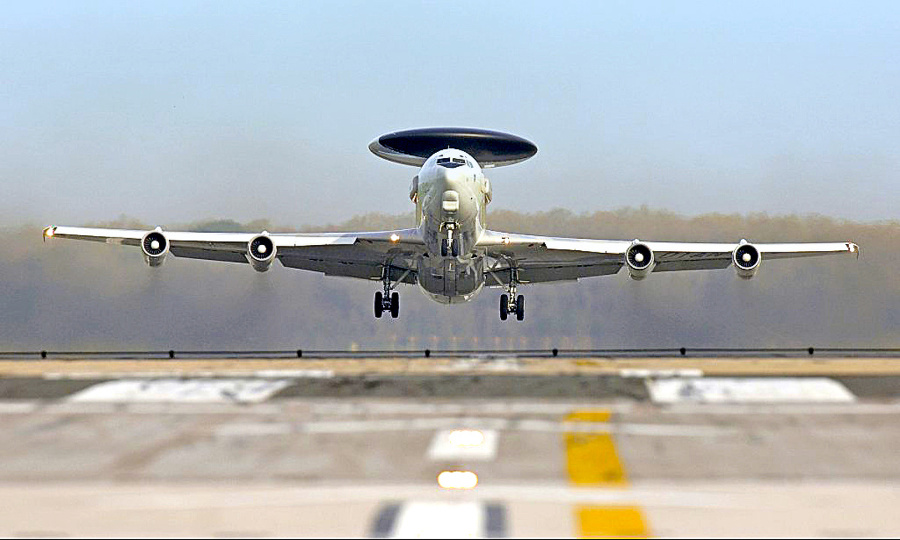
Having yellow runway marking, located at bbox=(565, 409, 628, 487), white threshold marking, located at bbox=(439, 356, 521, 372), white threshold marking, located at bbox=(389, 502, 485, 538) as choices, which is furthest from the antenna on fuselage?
white threshold marking, located at bbox=(389, 502, 485, 538)

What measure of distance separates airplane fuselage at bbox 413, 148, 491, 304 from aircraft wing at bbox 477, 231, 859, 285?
204 centimetres

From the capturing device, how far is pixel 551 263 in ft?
170

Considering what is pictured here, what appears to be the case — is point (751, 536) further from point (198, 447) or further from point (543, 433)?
point (198, 447)

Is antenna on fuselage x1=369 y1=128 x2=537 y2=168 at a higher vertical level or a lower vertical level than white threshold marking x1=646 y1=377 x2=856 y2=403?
higher

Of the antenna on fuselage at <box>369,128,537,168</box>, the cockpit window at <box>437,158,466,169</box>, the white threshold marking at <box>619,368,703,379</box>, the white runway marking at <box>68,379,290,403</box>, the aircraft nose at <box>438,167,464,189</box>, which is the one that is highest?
the antenna on fuselage at <box>369,128,537,168</box>

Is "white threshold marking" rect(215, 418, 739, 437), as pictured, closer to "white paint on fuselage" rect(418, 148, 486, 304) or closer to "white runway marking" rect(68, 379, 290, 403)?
"white runway marking" rect(68, 379, 290, 403)

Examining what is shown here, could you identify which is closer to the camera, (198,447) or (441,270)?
(198,447)

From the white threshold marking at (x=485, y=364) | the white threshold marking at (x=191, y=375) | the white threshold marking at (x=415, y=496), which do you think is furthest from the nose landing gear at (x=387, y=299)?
the white threshold marking at (x=415, y=496)


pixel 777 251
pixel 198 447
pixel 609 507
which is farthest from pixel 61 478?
pixel 777 251

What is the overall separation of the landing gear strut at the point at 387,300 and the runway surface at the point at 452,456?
27.9m

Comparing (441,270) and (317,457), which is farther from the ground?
(441,270)

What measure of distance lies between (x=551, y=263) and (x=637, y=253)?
8.48 m

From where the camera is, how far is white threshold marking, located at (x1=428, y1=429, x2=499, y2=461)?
42.6 feet

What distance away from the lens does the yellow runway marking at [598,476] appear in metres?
9.47
